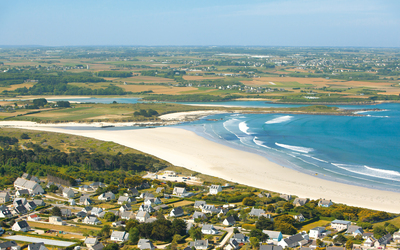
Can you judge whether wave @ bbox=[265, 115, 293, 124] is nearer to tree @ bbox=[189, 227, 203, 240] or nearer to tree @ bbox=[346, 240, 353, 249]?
tree @ bbox=[189, 227, 203, 240]

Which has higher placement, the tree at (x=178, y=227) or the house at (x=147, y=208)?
the tree at (x=178, y=227)

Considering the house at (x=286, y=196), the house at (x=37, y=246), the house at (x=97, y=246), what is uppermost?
the house at (x=37, y=246)

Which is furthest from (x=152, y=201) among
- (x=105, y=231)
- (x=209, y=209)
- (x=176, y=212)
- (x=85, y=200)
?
(x=105, y=231)

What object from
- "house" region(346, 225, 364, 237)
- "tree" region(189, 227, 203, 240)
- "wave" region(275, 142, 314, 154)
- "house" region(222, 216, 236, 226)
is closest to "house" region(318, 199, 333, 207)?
"house" region(346, 225, 364, 237)

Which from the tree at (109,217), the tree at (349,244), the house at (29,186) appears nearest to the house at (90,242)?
the tree at (109,217)

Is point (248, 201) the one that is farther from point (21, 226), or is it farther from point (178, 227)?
point (21, 226)

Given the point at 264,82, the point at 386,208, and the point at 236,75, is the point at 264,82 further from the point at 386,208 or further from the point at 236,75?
the point at 386,208

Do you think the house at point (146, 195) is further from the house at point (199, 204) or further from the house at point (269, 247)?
the house at point (269, 247)
